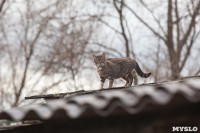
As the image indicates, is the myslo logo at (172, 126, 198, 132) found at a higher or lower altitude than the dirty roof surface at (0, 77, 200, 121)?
lower

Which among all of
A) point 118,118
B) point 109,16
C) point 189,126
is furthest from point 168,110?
point 109,16

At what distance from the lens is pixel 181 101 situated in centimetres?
335

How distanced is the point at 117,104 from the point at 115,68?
6.70m

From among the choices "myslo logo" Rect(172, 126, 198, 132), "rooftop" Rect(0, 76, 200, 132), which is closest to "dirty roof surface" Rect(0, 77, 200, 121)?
"rooftop" Rect(0, 76, 200, 132)

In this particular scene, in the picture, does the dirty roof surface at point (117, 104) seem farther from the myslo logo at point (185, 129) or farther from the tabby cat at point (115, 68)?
the tabby cat at point (115, 68)

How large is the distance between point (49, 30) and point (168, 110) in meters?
24.8

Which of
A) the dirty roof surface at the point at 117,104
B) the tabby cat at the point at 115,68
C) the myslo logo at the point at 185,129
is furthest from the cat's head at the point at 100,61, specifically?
the myslo logo at the point at 185,129

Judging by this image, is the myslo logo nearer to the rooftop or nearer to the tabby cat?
the rooftop

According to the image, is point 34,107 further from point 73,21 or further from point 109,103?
point 73,21

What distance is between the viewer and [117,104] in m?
3.49

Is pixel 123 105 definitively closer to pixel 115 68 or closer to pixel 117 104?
pixel 117 104

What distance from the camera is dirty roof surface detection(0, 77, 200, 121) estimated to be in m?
3.33

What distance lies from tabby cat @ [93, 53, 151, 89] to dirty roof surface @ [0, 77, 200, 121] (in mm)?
6042

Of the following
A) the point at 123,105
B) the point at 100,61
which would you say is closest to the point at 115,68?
the point at 100,61
